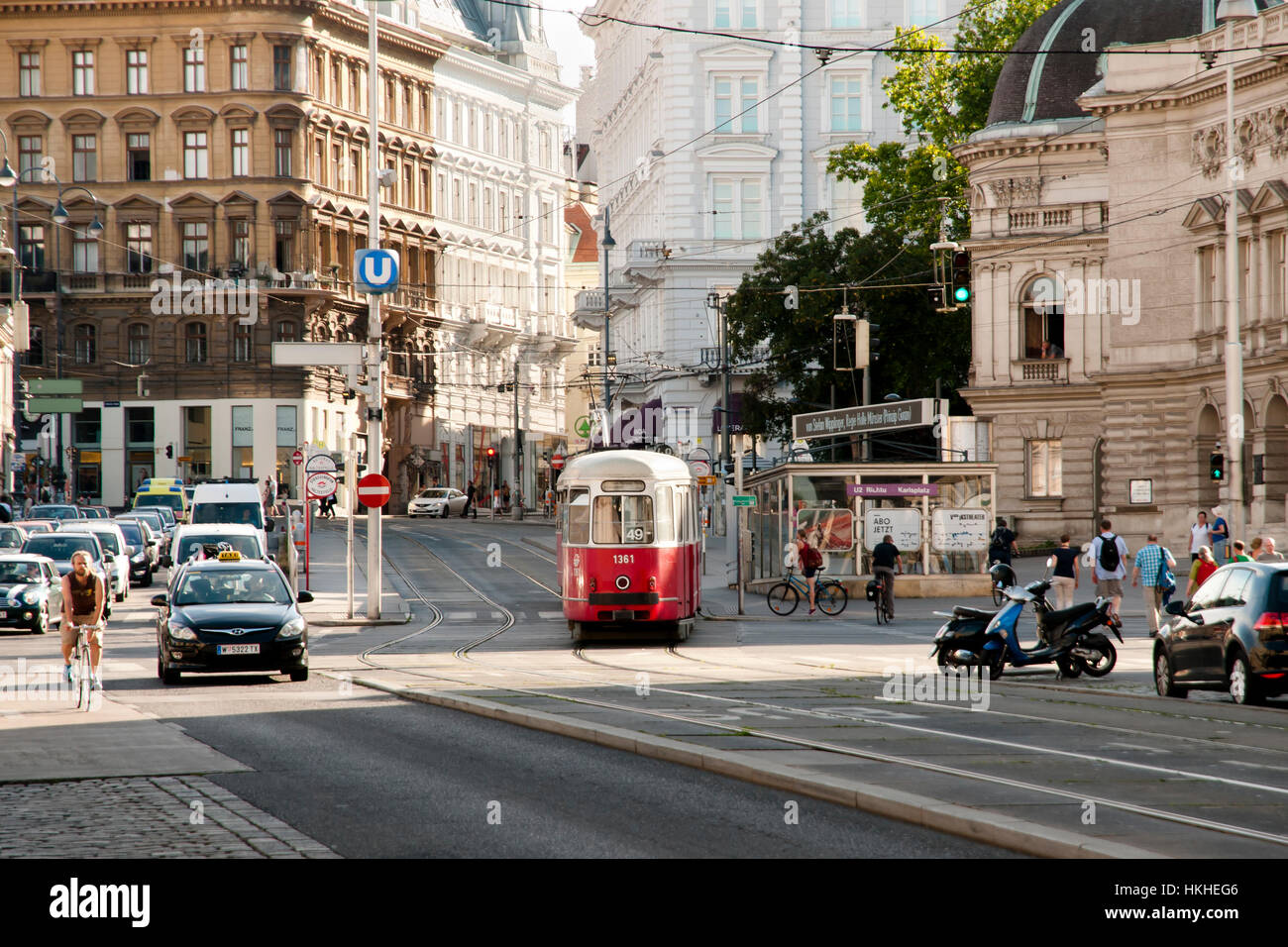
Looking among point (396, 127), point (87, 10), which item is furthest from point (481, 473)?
point (87, 10)

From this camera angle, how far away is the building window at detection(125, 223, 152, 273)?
302 feet

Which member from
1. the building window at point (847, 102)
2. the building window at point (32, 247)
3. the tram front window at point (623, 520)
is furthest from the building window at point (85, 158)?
the tram front window at point (623, 520)

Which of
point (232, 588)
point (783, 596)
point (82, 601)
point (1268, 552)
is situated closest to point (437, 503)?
point (783, 596)

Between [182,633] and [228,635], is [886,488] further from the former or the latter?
[182,633]

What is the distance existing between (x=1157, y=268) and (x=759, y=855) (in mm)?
42822

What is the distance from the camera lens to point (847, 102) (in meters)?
89.6

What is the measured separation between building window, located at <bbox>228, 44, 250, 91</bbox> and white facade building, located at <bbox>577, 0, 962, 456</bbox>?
1938 centimetres

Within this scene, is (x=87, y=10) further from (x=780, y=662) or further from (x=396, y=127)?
(x=780, y=662)

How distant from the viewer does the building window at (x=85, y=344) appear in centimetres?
9200

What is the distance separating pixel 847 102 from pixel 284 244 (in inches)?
1095

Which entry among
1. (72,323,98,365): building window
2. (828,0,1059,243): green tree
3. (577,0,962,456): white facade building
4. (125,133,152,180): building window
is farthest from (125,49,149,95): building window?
(828,0,1059,243): green tree

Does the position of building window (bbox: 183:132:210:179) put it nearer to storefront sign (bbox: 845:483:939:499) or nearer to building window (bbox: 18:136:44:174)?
building window (bbox: 18:136:44:174)

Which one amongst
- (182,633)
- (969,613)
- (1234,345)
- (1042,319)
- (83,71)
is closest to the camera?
(182,633)

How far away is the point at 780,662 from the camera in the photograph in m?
26.6
